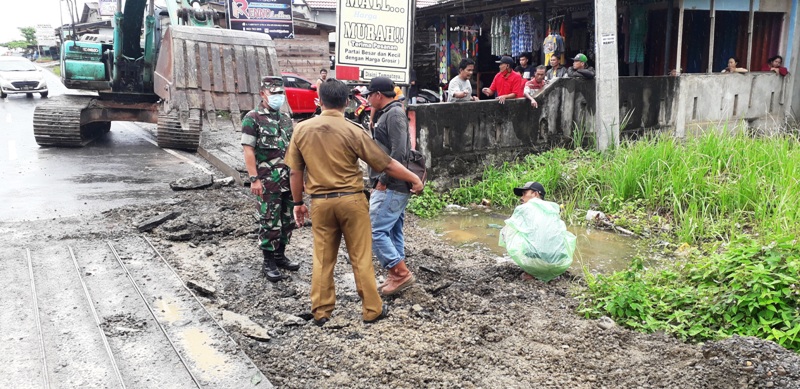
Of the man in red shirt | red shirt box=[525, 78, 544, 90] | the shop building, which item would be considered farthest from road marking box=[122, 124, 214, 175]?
red shirt box=[525, 78, 544, 90]

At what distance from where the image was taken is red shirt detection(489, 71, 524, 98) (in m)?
10.7

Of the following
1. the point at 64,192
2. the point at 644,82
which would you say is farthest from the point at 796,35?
the point at 64,192

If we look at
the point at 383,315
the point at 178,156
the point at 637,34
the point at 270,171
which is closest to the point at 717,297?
the point at 383,315

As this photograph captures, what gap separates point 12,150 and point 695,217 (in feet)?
39.7

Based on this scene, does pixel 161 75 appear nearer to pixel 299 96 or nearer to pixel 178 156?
pixel 178 156

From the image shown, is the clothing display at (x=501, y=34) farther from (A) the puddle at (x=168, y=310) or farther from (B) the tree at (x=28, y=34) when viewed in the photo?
(B) the tree at (x=28, y=34)

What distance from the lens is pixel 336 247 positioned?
4.90 meters

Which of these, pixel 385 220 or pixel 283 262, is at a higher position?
pixel 385 220

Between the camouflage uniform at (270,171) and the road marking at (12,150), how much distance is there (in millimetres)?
8177

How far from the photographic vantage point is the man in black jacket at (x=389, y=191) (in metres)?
5.29

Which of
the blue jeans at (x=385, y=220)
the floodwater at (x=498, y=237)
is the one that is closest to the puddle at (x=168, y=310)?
the blue jeans at (x=385, y=220)

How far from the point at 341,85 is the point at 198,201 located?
14.5 ft

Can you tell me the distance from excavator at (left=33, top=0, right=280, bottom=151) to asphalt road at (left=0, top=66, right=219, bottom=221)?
56cm

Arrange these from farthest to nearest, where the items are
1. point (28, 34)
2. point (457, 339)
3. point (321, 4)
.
A: 1. point (28, 34)
2. point (321, 4)
3. point (457, 339)
